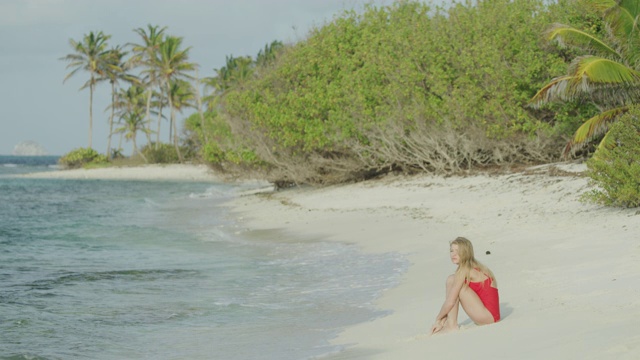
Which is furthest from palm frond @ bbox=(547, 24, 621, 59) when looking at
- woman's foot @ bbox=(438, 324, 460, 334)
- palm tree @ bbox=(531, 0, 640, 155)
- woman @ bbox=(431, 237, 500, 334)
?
woman's foot @ bbox=(438, 324, 460, 334)

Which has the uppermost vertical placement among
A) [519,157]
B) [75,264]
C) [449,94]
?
[449,94]

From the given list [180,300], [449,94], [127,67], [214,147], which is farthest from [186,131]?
[180,300]

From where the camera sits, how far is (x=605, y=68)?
65.7 feet

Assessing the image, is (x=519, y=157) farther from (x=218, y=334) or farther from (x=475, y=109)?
(x=218, y=334)

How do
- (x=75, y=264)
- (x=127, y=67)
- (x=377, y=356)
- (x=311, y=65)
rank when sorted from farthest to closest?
(x=127, y=67) < (x=311, y=65) < (x=75, y=264) < (x=377, y=356)

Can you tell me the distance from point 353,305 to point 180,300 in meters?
2.90

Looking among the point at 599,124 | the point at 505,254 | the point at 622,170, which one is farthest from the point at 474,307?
the point at 599,124

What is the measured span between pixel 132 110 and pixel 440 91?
7170 cm

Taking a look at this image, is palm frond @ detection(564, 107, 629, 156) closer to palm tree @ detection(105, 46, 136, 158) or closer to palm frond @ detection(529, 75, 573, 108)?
palm frond @ detection(529, 75, 573, 108)

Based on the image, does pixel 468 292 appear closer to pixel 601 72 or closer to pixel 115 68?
pixel 601 72

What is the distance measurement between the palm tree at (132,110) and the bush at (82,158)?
3381 millimetres

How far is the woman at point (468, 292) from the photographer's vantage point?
841cm

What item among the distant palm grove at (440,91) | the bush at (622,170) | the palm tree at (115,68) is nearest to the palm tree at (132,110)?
the palm tree at (115,68)

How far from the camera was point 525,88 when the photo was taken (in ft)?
90.6
